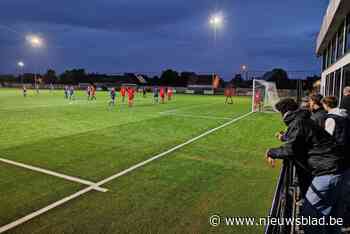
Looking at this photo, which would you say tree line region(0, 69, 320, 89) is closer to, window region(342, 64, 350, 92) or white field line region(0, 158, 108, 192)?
window region(342, 64, 350, 92)

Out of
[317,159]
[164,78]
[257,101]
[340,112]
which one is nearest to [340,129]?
[317,159]

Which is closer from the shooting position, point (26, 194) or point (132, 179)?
point (26, 194)

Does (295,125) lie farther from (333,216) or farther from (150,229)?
(150,229)

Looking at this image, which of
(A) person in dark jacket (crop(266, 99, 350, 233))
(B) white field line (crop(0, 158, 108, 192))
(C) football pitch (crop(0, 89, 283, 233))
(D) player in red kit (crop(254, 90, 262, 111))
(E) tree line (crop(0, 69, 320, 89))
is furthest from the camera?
(E) tree line (crop(0, 69, 320, 89))

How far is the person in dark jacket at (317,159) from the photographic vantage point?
9.78ft

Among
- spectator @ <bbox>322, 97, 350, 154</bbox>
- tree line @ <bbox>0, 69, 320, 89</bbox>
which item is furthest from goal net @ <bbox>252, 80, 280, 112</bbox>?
spectator @ <bbox>322, 97, 350, 154</bbox>

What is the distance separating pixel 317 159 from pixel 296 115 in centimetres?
62

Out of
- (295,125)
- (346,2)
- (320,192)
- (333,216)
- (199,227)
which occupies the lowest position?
(199,227)

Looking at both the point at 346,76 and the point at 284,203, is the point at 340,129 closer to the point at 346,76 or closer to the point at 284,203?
the point at 284,203

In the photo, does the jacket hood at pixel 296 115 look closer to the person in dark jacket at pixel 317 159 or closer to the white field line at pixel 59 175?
the person in dark jacket at pixel 317 159

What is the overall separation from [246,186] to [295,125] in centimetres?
259

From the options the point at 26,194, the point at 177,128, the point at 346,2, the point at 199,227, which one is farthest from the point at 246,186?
the point at 346,2

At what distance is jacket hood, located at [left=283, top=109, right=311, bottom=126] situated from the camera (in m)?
3.07

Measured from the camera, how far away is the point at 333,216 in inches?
132
